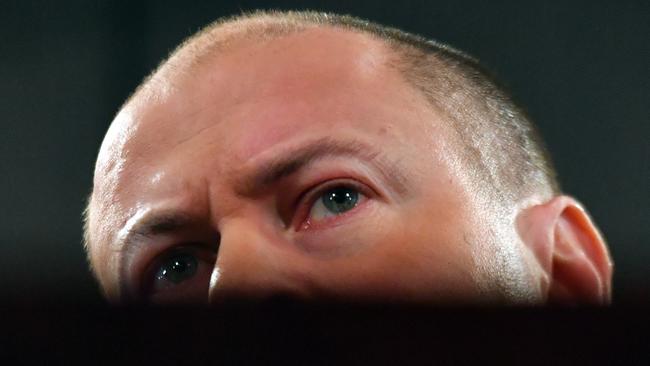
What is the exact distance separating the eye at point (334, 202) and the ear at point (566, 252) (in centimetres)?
20

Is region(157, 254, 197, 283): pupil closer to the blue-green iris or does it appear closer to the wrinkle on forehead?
the wrinkle on forehead

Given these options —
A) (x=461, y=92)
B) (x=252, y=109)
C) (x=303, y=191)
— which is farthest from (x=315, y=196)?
(x=461, y=92)

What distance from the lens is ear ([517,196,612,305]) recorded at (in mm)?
1109

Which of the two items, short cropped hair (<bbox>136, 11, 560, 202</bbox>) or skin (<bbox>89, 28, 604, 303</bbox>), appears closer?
skin (<bbox>89, 28, 604, 303</bbox>)

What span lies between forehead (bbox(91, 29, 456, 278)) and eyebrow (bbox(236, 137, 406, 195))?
0.05 feet

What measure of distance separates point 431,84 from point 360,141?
0.58 ft

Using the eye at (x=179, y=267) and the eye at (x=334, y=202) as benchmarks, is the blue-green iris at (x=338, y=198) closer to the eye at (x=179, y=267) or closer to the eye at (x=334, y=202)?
the eye at (x=334, y=202)

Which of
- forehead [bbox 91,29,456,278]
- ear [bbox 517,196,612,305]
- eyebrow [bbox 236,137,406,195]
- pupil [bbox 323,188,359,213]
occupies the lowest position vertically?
ear [bbox 517,196,612,305]

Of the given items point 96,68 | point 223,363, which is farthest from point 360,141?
point 96,68

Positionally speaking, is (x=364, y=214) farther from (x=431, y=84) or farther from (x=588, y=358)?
(x=588, y=358)

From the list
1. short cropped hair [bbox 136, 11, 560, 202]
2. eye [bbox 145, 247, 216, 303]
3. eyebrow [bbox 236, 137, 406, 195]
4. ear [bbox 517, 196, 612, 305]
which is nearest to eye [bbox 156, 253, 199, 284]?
eye [bbox 145, 247, 216, 303]

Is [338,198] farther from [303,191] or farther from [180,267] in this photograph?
[180,267]

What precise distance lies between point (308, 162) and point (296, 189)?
0.03m

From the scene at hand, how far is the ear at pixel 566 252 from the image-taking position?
3.64 feet
